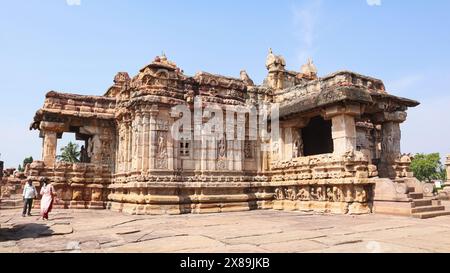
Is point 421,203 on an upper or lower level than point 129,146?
lower

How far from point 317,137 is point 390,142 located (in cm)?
351

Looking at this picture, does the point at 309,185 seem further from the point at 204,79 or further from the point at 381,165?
the point at 204,79

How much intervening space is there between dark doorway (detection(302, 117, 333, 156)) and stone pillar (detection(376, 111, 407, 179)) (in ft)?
9.36

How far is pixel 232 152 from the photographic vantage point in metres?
14.7

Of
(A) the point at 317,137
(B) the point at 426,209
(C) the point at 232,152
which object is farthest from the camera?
(A) the point at 317,137

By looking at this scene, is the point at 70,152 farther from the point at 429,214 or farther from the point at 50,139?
the point at 429,214

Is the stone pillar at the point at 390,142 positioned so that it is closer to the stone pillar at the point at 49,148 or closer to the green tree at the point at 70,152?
the stone pillar at the point at 49,148

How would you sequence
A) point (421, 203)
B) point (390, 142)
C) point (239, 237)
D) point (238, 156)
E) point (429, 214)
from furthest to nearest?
point (238, 156) < point (390, 142) < point (421, 203) < point (429, 214) < point (239, 237)

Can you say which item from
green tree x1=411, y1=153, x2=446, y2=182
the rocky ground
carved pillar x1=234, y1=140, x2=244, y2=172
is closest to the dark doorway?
carved pillar x1=234, y1=140, x2=244, y2=172

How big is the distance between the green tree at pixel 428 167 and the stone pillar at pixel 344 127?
69.7 meters

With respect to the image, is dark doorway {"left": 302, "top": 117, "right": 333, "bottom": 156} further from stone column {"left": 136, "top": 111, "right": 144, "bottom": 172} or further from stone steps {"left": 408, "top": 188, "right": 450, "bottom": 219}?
stone column {"left": 136, "top": 111, "right": 144, "bottom": 172}

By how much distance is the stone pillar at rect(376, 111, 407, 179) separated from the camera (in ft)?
46.4

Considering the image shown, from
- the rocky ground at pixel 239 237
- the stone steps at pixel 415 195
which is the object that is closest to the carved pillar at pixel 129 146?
the rocky ground at pixel 239 237

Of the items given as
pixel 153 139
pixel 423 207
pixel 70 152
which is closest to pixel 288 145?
pixel 153 139
